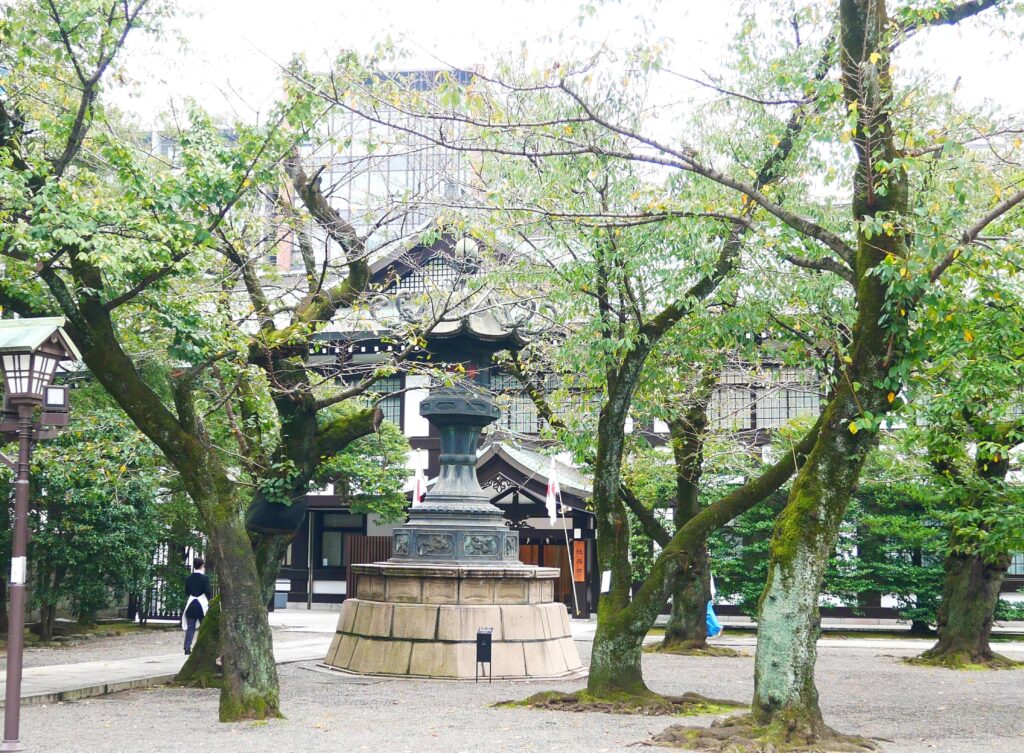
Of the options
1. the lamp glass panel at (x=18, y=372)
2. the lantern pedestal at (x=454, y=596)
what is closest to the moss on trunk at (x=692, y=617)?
the lantern pedestal at (x=454, y=596)

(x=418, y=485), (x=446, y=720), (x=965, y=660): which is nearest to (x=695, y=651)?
(x=965, y=660)

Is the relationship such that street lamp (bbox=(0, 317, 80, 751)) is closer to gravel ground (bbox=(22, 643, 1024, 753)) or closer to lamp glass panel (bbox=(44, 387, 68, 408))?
lamp glass panel (bbox=(44, 387, 68, 408))

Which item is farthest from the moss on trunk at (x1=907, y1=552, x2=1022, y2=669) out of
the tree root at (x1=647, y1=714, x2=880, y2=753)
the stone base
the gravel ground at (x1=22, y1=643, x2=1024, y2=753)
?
the tree root at (x1=647, y1=714, x2=880, y2=753)

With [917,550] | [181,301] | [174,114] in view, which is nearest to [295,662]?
[181,301]

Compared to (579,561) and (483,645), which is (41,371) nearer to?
(483,645)

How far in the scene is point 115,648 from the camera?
21.4 metres

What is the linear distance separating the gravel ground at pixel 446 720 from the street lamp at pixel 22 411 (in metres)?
1.26

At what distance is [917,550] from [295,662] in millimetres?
16195

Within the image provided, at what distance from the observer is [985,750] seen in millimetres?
10008

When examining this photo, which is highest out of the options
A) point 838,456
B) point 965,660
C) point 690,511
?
point 838,456

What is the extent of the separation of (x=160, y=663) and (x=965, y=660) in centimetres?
1378

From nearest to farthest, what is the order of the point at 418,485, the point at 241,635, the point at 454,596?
the point at 241,635 < the point at 454,596 < the point at 418,485

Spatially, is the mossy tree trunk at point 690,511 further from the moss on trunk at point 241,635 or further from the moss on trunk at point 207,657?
the moss on trunk at point 241,635

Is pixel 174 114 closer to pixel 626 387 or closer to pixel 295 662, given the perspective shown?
pixel 626 387
